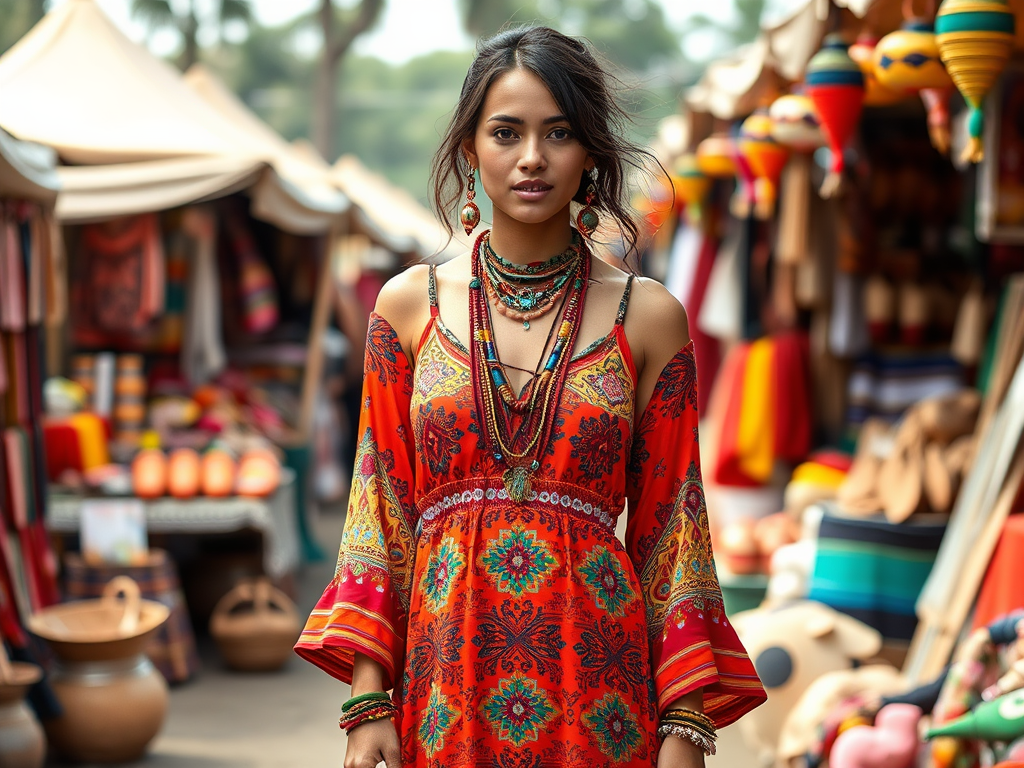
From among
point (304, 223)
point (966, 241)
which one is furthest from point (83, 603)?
point (966, 241)

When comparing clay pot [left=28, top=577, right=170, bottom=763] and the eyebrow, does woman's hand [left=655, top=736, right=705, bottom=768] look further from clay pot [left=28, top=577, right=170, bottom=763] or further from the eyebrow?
clay pot [left=28, top=577, right=170, bottom=763]

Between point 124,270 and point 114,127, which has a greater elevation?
point 114,127

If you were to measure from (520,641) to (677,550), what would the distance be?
255 mm

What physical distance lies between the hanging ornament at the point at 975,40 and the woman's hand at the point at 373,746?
2.31 m

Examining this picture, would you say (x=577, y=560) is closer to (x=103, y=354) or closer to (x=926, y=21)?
(x=926, y=21)

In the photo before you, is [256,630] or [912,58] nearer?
[912,58]

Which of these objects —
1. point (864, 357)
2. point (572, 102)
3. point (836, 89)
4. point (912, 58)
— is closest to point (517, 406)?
point (572, 102)

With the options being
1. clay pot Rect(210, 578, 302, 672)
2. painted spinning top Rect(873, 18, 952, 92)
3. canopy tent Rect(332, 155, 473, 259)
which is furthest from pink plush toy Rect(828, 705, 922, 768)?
canopy tent Rect(332, 155, 473, 259)

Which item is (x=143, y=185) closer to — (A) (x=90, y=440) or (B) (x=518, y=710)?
(A) (x=90, y=440)

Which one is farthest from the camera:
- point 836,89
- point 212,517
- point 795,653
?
point 212,517

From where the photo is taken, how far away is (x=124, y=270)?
718 cm

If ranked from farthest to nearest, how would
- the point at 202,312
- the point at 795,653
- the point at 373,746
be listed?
the point at 202,312
the point at 795,653
the point at 373,746

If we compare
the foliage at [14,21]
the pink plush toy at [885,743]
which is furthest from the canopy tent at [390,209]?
the foliage at [14,21]

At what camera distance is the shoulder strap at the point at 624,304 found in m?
1.95
